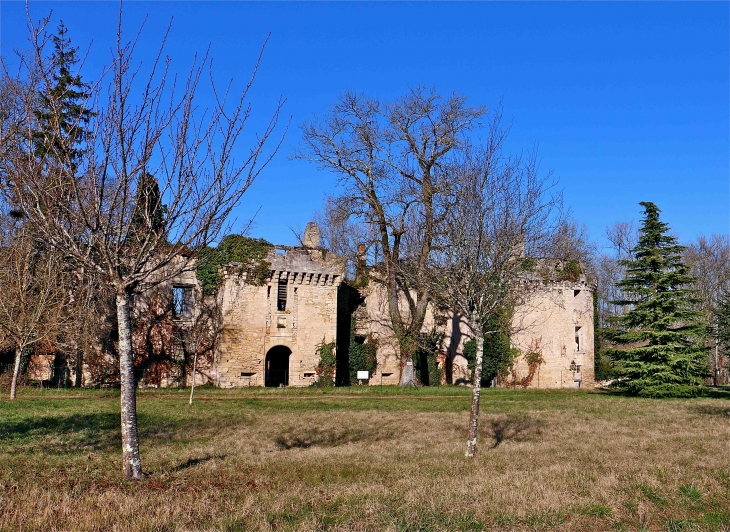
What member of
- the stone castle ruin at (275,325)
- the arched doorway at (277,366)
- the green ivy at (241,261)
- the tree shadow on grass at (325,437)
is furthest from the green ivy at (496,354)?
the tree shadow on grass at (325,437)

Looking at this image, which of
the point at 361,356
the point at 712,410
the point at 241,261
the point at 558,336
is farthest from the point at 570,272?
the point at 241,261

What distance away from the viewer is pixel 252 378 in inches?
1176

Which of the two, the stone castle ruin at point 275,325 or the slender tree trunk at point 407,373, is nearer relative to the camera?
the stone castle ruin at point 275,325

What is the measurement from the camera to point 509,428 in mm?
17078

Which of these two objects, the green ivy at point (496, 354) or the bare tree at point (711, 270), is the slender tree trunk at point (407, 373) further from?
the bare tree at point (711, 270)

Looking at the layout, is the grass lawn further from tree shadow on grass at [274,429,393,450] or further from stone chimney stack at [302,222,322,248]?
stone chimney stack at [302,222,322,248]

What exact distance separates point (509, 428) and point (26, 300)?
16.7m

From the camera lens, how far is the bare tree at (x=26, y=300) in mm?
21891

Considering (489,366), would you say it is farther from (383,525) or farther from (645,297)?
(383,525)

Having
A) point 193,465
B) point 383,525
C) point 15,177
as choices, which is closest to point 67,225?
→ point 15,177

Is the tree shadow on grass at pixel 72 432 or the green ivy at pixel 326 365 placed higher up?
the green ivy at pixel 326 365

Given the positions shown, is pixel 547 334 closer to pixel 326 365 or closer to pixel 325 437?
pixel 326 365

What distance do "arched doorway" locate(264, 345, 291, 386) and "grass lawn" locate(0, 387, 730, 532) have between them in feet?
35.5

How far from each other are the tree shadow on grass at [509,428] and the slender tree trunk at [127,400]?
782cm
